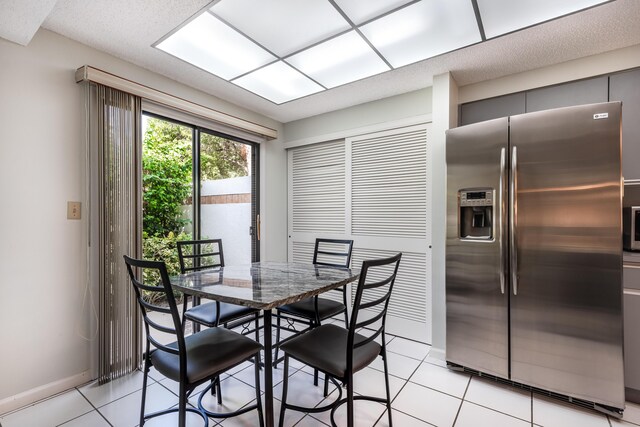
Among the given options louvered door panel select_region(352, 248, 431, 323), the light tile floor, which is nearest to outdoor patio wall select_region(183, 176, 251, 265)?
the light tile floor

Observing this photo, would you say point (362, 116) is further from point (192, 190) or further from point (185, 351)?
point (185, 351)

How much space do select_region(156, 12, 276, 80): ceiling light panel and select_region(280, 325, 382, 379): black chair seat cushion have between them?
209 centimetres

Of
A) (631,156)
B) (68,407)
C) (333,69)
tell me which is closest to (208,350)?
(68,407)

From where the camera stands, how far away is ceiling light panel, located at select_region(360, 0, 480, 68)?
5.89 feet

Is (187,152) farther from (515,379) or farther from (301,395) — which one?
(515,379)

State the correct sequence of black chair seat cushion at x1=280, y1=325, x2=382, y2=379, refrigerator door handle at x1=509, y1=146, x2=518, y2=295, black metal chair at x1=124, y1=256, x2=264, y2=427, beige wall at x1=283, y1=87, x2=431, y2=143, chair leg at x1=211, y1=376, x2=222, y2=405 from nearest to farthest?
black metal chair at x1=124, y1=256, x2=264, y2=427 → black chair seat cushion at x1=280, y1=325, x2=382, y2=379 → chair leg at x1=211, y1=376, x2=222, y2=405 → refrigerator door handle at x1=509, y1=146, x2=518, y2=295 → beige wall at x1=283, y1=87, x2=431, y2=143

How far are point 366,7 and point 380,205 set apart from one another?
189 centimetres

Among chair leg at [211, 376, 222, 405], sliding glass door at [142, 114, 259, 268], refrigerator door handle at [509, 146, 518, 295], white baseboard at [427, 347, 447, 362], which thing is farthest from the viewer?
sliding glass door at [142, 114, 259, 268]

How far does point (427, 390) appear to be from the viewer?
214 centimetres

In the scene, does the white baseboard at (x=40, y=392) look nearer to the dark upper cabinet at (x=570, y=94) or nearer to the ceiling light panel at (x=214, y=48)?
the ceiling light panel at (x=214, y=48)

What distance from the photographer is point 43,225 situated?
1.99 meters

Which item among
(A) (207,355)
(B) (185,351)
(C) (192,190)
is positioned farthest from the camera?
(C) (192,190)

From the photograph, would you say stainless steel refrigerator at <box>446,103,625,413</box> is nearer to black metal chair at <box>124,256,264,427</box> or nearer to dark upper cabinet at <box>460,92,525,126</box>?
dark upper cabinet at <box>460,92,525,126</box>

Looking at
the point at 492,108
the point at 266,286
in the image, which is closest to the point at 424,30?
the point at 492,108
